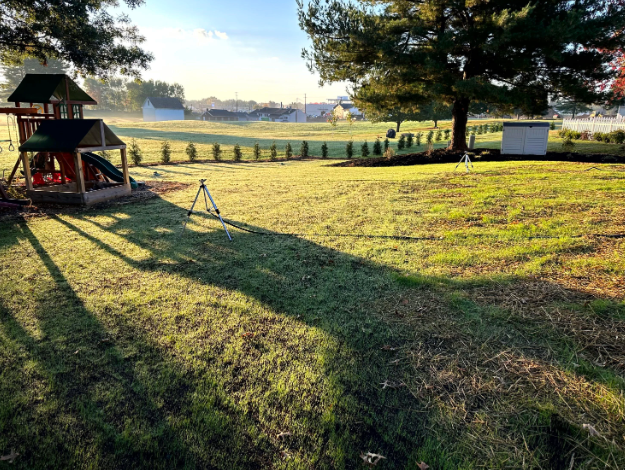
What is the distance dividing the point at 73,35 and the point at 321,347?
12.6 metres

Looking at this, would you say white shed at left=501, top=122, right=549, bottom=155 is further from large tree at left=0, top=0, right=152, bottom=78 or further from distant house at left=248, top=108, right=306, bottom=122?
distant house at left=248, top=108, right=306, bottom=122

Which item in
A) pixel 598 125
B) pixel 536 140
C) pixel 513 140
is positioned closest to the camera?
pixel 536 140

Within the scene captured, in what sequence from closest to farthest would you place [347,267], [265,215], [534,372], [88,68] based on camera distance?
[534,372] < [347,267] < [265,215] < [88,68]

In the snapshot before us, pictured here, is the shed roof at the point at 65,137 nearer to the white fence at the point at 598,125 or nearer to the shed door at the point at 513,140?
the shed door at the point at 513,140

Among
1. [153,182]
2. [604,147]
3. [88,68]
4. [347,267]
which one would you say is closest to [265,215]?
[347,267]

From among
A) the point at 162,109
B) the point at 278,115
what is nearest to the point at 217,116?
the point at 162,109

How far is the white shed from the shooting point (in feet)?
55.0

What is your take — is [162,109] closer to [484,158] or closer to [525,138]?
[484,158]

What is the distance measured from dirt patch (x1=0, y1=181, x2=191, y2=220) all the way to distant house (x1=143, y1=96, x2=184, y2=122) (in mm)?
87992

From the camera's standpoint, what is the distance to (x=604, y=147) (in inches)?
728

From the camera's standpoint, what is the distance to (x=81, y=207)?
912cm

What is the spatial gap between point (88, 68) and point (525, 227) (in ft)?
44.2

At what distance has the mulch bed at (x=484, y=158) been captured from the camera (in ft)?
48.7

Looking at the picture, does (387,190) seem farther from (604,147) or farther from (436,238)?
(604,147)
